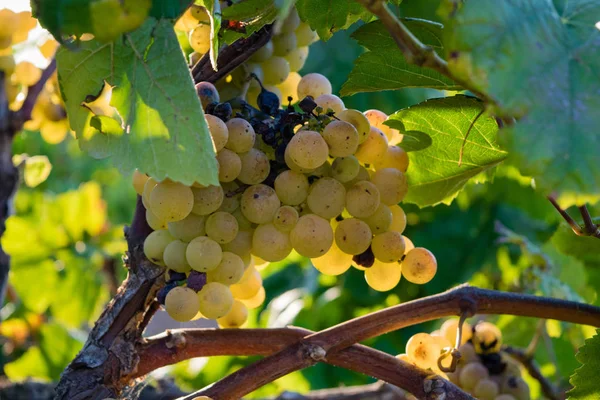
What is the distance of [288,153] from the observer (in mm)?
606

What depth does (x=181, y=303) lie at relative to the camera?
0.60 m

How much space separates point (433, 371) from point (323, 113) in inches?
11.5

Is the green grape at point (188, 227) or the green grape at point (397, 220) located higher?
the green grape at point (188, 227)

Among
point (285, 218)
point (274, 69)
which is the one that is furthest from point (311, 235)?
point (274, 69)

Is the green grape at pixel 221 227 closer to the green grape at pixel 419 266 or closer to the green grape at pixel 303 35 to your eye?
the green grape at pixel 419 266

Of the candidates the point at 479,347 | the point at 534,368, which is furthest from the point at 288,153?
the point at 534,368

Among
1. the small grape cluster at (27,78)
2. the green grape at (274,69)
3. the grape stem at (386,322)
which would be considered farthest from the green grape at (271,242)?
the small grape cluster at (27,78)

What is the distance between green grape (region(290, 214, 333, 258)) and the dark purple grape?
9 cm

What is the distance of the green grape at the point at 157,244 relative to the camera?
0.65 m

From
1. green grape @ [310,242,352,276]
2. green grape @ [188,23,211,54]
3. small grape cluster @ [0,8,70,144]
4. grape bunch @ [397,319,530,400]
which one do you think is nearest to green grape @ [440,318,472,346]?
grape bunch @ [397,319,530,400]

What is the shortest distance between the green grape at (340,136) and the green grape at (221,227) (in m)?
0.11

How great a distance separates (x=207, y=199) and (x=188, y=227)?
0.15 feet

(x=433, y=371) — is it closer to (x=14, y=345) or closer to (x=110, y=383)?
(x=110, y=383)

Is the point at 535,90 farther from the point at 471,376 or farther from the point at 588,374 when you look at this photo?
the point at 471,376
